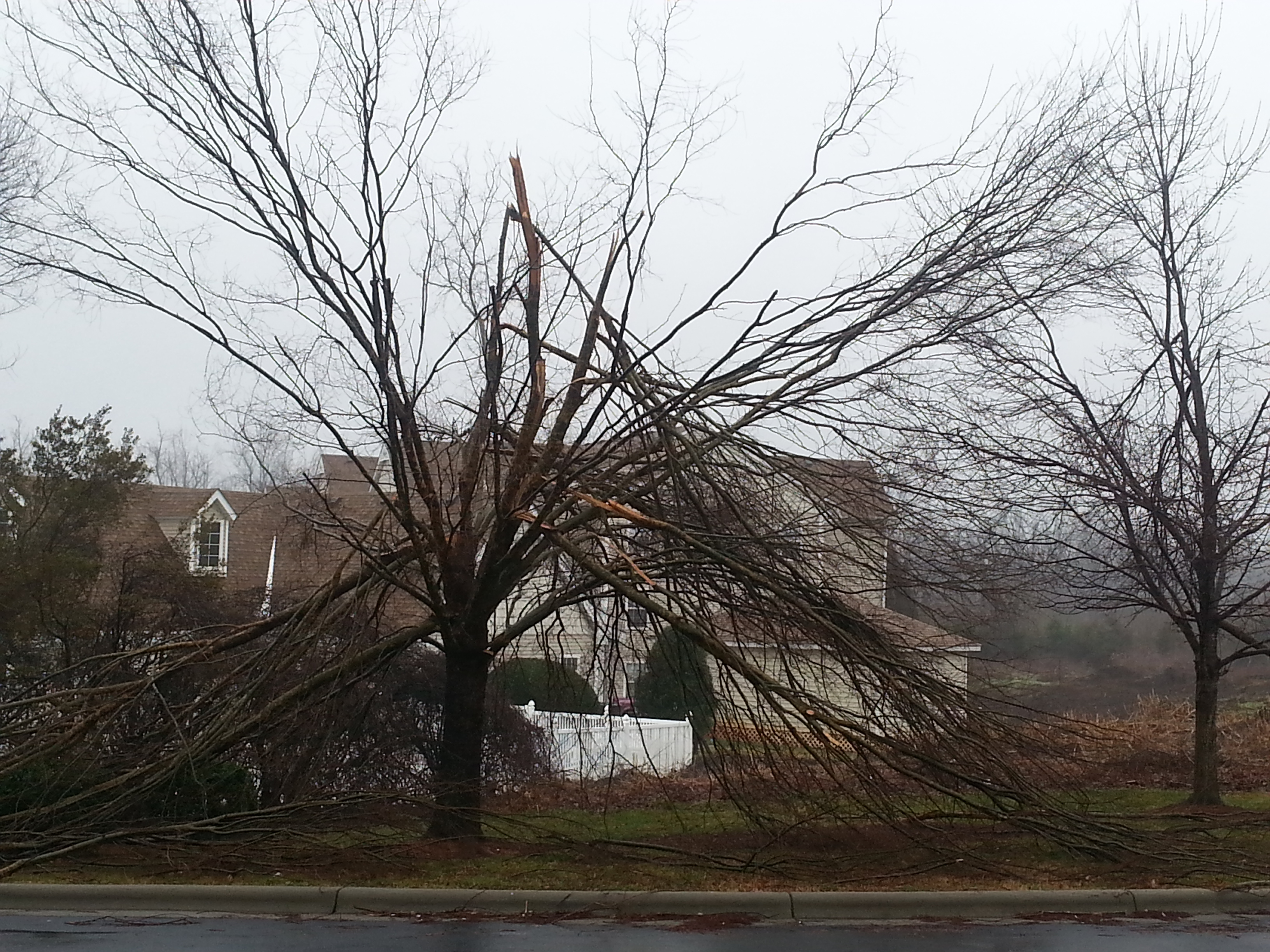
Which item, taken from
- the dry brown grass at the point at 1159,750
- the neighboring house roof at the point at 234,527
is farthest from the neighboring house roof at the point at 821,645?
the neighboring house roof at the point at 234,527

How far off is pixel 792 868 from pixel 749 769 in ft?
4.11

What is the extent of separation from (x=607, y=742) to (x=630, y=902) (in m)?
8.80

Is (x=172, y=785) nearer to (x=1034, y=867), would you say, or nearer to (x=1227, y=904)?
(x=1034, y=867)

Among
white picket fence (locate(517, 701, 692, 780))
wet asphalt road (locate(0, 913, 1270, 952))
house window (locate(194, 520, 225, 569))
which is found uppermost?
house window (locate(194, 520, 225, 569))

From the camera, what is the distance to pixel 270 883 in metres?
9.00

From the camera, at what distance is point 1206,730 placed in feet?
40.6

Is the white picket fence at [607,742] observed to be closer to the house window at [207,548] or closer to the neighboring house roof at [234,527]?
the neighboring house roof at [234,527]

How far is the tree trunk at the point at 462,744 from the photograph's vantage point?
423 inches

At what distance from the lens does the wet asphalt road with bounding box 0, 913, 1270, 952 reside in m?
7.25

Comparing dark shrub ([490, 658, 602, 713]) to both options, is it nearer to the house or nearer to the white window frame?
the house

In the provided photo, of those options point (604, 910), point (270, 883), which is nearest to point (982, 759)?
point (604, 910)

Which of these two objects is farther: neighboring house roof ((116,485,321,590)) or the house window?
neighboring house roof ((116,485,321,590))

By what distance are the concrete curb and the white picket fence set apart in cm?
563

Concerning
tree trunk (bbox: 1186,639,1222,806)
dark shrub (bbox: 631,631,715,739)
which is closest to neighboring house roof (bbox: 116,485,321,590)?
dark shrub (bbox: 631,631,715,739)
